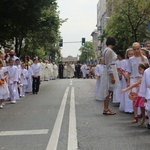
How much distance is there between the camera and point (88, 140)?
23.8ft

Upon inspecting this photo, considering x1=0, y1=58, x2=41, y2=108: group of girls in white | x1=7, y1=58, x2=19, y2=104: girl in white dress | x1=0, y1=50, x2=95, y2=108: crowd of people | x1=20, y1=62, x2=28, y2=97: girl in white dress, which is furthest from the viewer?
x1=20, y1=62, x2=28, y2=97: girl in white dress

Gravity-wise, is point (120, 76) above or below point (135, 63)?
below

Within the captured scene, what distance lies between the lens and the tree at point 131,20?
39.3 meters

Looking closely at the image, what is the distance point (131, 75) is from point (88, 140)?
3110 millimetres

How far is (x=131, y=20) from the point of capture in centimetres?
3969

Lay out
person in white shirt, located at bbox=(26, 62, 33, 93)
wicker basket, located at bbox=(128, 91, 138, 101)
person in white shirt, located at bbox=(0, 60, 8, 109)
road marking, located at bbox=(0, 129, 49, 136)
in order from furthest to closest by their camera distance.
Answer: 1. person in white shirt, located at bbox=(26, 62, 33, 93)
2. person in white shirt, located at bbox=(0, 60, 8, 109)
3. wicker basket, located at bbox=(128, 91, 138, 101)
4. road marking, located at bbox=(0, 129, 49, 136)

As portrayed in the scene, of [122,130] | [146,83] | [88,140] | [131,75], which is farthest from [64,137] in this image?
[131,75]

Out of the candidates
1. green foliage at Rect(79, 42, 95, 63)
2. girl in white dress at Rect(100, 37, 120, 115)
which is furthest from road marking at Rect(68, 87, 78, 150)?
green foliage at Rect(79, 42, 95, 63)

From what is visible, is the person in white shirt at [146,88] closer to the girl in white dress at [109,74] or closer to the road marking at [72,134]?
the road marking at [72,134]

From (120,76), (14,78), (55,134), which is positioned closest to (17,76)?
(14,78)

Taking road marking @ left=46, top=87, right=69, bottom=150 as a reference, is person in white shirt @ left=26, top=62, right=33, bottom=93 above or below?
above

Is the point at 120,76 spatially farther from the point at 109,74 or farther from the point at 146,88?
the point at 146,88

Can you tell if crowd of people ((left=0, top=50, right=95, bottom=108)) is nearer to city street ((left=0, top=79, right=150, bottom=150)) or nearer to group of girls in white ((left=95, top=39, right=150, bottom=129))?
city street ((left=0, top=79, right=150, bottom=150))

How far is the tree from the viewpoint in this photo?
39281mm
